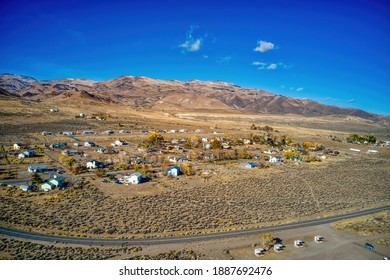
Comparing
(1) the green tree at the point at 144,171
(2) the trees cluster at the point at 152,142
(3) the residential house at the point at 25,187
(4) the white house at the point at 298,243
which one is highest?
(2) the trees cluster at the point at 152,142

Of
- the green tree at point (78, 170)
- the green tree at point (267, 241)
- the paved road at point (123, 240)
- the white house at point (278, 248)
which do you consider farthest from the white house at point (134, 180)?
the white house at point (278, 248)

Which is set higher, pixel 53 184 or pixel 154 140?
pixel 154 140

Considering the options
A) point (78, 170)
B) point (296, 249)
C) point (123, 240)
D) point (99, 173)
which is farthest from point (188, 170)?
point (296, 249)

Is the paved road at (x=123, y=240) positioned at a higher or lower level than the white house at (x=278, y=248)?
lower

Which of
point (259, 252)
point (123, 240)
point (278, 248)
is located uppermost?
point (278, 248)

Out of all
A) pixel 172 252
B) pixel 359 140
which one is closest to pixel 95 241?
pixel 172 252

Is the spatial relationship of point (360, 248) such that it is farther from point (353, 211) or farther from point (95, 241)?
point (95, 241)

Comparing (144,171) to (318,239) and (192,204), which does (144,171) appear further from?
(318,239)

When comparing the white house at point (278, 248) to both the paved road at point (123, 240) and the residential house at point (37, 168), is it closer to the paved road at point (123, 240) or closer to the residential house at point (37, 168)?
the paved road at point (123, 240)

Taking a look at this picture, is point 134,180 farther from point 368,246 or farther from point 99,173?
point 368,246

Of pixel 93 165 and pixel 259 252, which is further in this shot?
pixel 93 165

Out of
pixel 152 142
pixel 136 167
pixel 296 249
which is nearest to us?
pixel 296 249

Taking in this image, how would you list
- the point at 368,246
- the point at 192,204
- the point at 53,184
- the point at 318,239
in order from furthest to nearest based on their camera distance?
the point at 53,184
the point at 192,204
the point at 318,239
the point at 368,246
